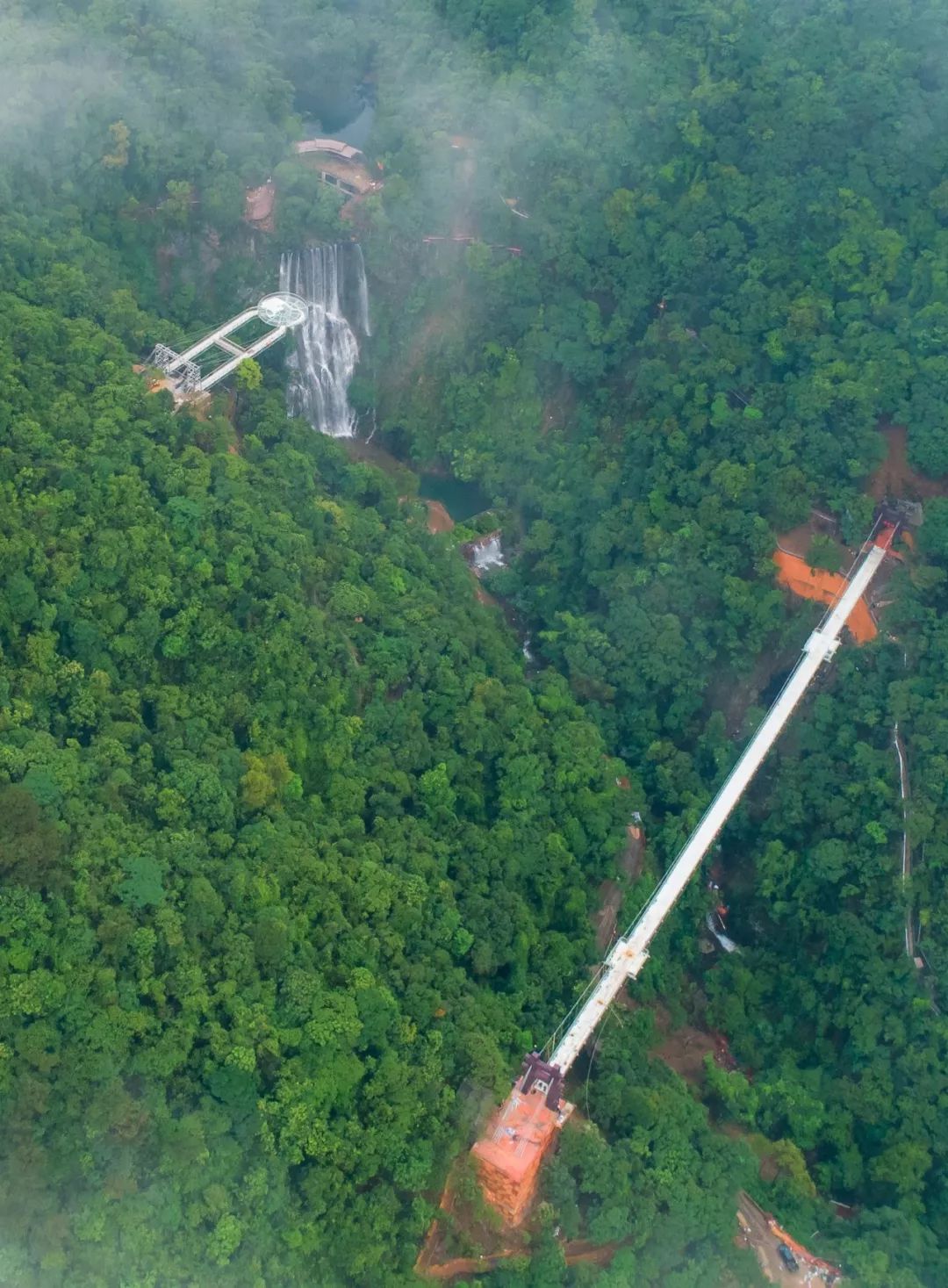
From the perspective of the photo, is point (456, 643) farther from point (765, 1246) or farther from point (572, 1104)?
point (765, 1246)

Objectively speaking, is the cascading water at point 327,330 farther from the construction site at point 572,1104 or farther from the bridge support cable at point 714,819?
the construction site at point 572,1104

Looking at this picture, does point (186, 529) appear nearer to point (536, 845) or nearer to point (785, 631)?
point (536, 845)

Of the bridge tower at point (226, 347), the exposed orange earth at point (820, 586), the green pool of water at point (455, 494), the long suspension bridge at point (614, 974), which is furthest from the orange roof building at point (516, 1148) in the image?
the green pool of water at point (455, 494)

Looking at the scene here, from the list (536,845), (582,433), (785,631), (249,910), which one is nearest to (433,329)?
(582,433)

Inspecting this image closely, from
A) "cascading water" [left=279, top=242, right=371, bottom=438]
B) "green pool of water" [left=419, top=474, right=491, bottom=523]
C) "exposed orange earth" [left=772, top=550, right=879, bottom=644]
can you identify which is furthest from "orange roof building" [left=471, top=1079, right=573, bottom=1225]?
"cascading water" [left=279, top=242, right=371, bottom=438]

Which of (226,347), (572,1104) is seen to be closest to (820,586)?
(572,1104)

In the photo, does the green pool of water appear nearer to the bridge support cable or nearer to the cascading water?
the cascading water
